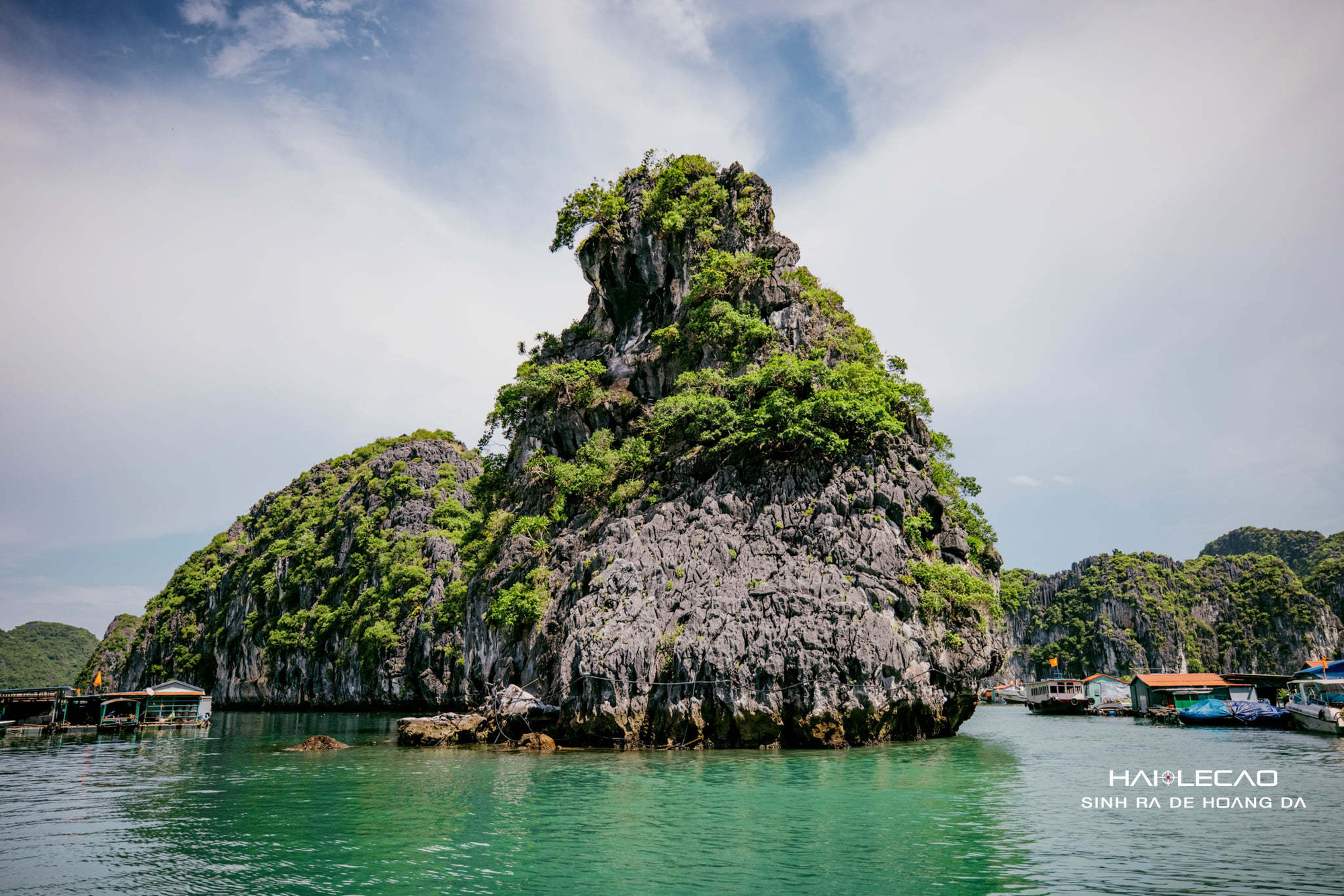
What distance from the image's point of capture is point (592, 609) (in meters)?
28.7

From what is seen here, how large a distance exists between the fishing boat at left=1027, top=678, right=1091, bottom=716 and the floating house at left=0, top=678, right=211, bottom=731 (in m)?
57.3

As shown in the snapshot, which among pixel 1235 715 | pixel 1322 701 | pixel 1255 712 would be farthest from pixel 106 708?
pixel 1322 701

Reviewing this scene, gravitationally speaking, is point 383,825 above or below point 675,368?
below

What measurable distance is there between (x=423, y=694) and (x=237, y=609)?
Answer: 3022cm

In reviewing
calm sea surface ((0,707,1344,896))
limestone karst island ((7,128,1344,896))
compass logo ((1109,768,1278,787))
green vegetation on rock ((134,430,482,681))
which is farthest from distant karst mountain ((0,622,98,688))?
compass logo ((1109,768,1278,787))

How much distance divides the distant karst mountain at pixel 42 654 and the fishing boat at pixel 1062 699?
133m

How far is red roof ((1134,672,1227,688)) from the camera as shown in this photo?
46594mm

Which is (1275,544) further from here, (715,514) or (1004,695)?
(715,514)

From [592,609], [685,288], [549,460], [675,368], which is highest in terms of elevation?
[685,288]

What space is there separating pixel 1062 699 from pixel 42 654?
162m

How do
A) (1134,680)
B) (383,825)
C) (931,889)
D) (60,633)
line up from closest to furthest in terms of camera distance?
(931,889) → (383,825) → (1134,680) → (60,633)

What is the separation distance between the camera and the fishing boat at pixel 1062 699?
58.0 meters

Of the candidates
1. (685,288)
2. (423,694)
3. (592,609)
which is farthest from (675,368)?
(423,694)

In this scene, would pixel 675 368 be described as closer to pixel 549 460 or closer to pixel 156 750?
pixel 549 460
